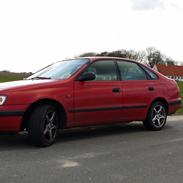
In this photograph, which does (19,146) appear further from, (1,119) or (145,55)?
(145,55)

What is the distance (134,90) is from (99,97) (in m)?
1.06

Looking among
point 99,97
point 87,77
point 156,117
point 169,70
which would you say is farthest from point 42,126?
point 169,70

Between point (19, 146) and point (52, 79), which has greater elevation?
point (52, 79)

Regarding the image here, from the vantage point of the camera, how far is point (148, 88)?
30.0ft

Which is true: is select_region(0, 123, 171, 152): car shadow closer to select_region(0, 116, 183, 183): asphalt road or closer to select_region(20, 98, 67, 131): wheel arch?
select_region(0, 116, 183, 183): asphalt road

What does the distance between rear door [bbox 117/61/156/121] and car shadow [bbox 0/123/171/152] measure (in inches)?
20.8

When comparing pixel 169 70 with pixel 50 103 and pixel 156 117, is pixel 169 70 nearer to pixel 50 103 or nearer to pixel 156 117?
pixel 156 117

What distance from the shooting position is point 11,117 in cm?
688

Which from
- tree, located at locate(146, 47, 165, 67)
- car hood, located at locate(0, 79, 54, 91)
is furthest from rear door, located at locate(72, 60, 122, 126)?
tree, located at locate(146, 47, 165, 67)

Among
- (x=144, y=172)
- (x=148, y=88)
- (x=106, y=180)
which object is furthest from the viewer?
(x=148, y=88)

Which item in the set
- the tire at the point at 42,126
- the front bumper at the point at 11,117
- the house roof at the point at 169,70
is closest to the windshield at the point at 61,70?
the tire at the point at 42,126

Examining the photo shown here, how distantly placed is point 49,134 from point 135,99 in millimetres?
2295

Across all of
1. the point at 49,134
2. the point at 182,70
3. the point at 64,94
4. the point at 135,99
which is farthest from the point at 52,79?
the point at 182,70

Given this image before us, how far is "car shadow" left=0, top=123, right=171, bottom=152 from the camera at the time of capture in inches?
292
